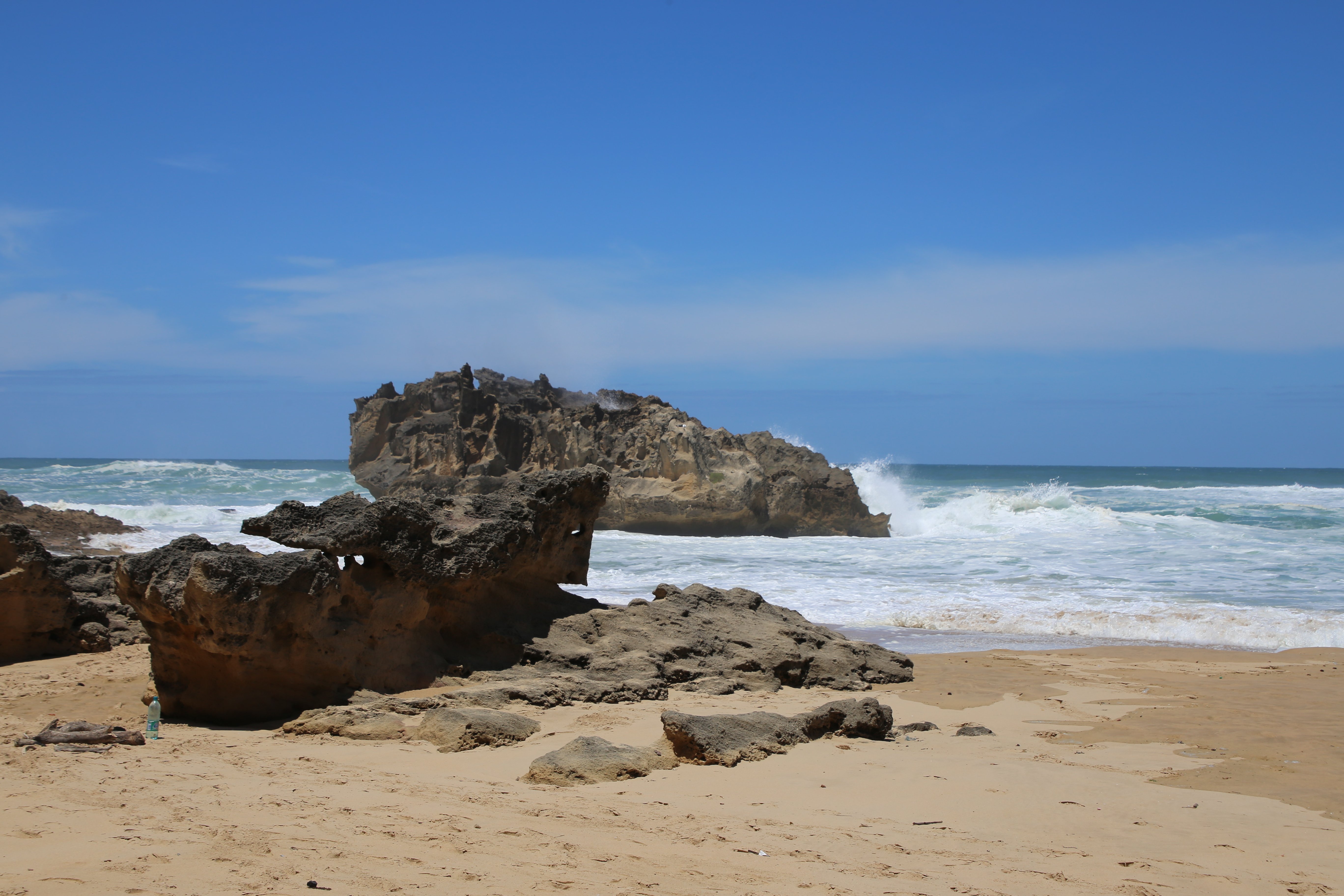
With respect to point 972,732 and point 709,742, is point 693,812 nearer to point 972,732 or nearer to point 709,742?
point 709,742

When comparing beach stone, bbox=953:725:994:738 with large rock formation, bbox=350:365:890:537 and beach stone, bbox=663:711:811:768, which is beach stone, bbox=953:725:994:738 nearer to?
beach stone, bbox=663:711:811:768

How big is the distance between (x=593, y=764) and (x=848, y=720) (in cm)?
164

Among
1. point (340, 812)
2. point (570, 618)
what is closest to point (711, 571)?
point (570, 618)

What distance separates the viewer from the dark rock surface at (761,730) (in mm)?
4422

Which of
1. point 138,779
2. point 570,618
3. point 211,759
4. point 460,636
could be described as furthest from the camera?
point 570,618

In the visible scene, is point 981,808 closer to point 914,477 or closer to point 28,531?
point 28,531

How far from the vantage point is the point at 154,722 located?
4.67 m

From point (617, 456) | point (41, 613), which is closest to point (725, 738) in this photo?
point (41, 613)

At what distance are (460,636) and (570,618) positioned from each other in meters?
0.84

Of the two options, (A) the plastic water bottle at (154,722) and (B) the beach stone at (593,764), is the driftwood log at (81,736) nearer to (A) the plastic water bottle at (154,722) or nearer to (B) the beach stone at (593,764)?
(A) the plastic water bottle at (154,722)

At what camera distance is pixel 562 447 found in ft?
77.7

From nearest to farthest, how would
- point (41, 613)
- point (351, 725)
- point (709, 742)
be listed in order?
point (709, 742), point (351, 725), point (41, 613)

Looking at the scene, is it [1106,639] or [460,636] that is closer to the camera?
[460,636]

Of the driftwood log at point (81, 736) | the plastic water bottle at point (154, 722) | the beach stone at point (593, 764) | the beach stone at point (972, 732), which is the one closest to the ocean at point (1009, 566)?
the beach stone at point (972, 732)
